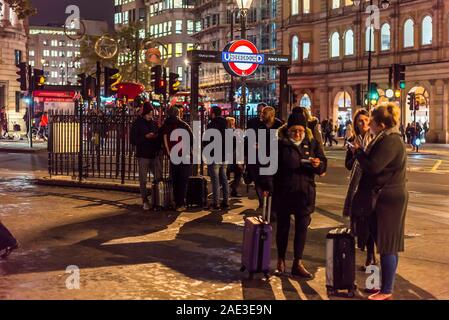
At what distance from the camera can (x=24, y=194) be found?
47.3ft

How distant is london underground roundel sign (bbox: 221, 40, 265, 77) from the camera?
1351 cm

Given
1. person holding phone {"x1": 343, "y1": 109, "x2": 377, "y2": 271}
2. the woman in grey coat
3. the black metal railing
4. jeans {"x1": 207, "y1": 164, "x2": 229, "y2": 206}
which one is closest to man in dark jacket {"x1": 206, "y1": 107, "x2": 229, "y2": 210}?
jeans {"x1": 207, "y1": 164, "x2": 229, "y2": 206}

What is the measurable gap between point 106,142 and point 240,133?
4591mm

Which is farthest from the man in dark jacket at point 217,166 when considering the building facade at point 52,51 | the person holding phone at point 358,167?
the building facade at point 52,51

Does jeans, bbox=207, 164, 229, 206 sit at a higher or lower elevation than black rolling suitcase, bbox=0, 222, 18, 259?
higher

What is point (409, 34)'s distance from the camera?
49.4 metres

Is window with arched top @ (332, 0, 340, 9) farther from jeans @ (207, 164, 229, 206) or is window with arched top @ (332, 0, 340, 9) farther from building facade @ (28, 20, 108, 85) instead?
building facade @ (28, 20, 108, 85)

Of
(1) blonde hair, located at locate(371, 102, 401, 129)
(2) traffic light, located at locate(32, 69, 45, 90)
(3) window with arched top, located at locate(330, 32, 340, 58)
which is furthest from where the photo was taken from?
(3) window with arched top, located at locate(330, 32, 340, 58)

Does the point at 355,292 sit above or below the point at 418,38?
below

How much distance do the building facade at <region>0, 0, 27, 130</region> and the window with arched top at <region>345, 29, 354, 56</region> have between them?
28.7 m

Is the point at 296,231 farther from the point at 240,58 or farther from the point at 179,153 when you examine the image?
the point at 240,58

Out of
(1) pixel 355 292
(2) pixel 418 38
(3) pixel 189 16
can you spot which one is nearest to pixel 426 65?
(2) pixel 418 38

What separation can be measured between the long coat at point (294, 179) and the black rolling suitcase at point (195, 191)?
5.12 metres
